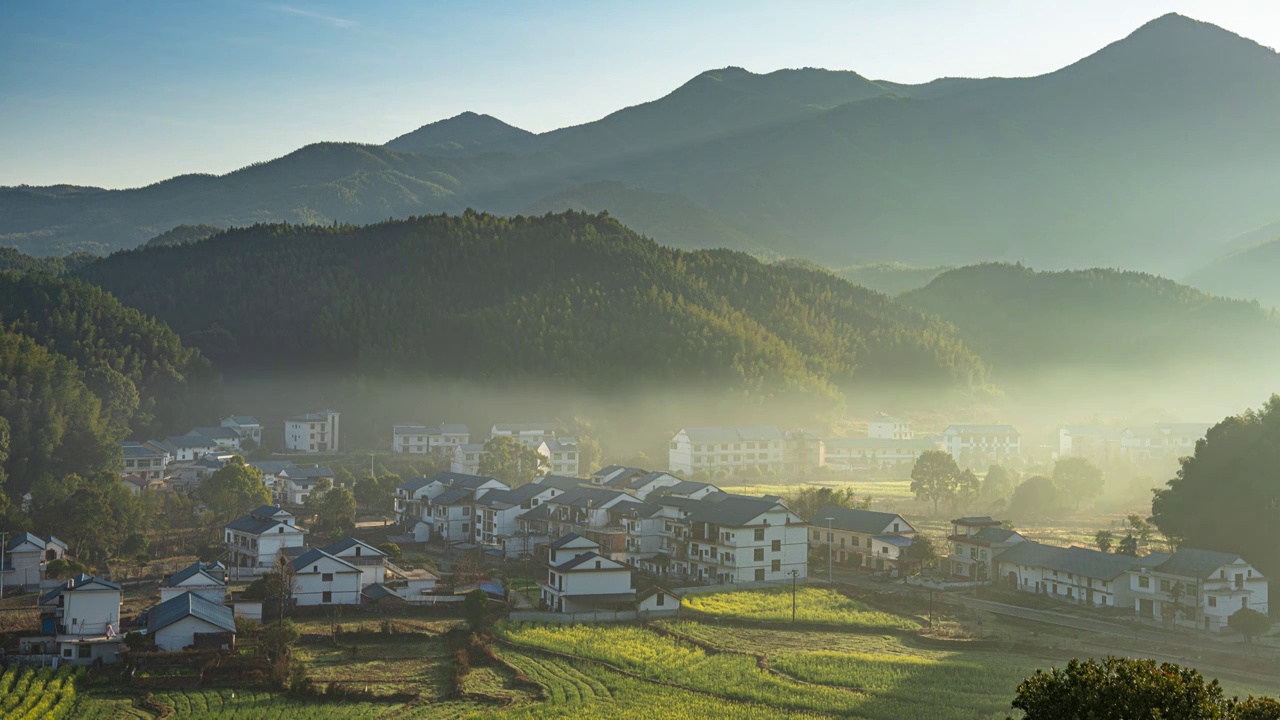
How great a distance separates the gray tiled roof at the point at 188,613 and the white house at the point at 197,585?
3.70ft

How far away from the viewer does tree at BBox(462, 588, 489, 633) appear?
2419 cm

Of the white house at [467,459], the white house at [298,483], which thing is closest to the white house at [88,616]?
the white house at [298,483]

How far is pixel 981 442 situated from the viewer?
59.8 metres

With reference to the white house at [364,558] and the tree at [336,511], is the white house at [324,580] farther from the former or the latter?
the tree at [336,511]

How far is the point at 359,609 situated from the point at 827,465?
3347 cm

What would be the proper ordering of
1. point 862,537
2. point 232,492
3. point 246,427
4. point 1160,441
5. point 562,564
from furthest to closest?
point 246,427 → point 1160,441 → point 232,492 → point 862,537 → point 562,564

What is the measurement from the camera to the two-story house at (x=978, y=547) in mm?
29953

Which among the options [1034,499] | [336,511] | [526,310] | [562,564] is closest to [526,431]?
[526,310]

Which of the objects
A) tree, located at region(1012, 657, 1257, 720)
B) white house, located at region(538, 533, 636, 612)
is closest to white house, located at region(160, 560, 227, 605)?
white house, located at region(538, 533, 636, 612)

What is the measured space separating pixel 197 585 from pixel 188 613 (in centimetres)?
329

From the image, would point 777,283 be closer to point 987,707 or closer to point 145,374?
point 145,374

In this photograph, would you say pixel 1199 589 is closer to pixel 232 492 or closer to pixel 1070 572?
pixel 1070 572

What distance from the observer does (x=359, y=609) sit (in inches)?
1011

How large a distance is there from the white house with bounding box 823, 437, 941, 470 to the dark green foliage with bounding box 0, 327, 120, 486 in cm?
3071
